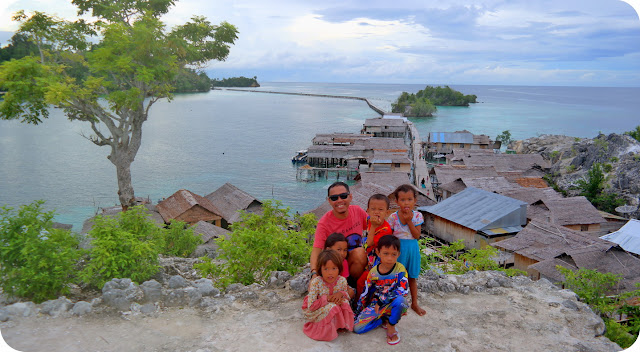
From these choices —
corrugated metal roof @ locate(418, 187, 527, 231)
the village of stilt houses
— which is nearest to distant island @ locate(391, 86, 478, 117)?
the village of stilt houses

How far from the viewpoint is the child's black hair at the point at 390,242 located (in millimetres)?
4473

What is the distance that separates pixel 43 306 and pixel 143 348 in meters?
1.56

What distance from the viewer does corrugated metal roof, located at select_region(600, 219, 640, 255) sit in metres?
15.0

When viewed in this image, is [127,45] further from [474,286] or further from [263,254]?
[474,286]

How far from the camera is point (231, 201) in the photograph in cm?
2248

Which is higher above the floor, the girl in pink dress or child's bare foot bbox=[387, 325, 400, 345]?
the girl in pink dress

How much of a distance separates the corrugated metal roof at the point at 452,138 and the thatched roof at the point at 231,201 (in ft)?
88.8

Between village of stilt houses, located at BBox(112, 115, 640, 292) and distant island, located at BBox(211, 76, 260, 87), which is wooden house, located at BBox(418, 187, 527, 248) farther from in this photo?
distant island, located at BBox(211, 76, 260, 87)

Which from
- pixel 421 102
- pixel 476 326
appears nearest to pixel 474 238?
pixel 476 326

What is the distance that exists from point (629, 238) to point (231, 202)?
59.5 ft

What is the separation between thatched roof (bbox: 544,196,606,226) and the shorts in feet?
55.3

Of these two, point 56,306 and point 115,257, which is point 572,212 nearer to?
point 115,257

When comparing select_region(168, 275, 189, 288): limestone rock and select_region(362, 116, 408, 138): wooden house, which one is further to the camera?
select_region(362, 116, 408, 138): wooden house

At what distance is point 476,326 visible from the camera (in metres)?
5.21
